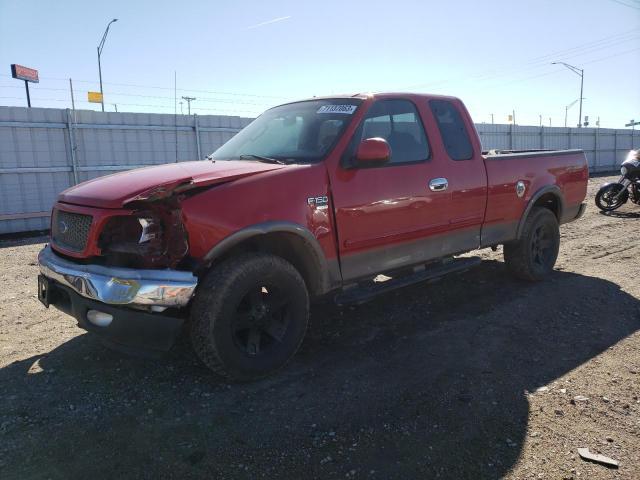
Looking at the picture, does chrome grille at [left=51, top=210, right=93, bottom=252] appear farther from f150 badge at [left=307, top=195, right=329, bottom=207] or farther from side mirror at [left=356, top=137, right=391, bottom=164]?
side mirror at [left=356, top=137, right=391, bottom=164]

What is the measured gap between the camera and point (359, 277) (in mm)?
4070

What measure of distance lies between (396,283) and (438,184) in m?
0.98

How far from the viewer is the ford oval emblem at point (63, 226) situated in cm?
352

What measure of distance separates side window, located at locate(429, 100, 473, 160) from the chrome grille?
10.5 ft

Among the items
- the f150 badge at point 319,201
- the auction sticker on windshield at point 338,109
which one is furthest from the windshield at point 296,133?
the f150 badge at point 319,201

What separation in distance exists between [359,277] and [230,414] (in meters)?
1.53

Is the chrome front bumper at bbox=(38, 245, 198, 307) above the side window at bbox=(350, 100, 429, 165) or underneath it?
underneath

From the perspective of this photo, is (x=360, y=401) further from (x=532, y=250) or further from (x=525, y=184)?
(x=532, y=250)

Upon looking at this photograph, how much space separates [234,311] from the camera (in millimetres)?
3289

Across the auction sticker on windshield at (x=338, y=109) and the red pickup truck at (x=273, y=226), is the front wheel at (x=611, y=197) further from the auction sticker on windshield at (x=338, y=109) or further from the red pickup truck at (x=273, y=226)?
the auction sticker on windshield at (x=338, y=109)

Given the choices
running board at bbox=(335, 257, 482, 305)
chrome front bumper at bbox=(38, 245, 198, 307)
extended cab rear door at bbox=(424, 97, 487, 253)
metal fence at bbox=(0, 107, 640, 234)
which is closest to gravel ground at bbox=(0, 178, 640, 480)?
running board at bbox=(335, 257, 482, 305)

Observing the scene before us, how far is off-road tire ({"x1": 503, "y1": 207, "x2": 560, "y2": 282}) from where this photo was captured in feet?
18.6

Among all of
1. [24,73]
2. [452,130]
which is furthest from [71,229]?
[24,73]

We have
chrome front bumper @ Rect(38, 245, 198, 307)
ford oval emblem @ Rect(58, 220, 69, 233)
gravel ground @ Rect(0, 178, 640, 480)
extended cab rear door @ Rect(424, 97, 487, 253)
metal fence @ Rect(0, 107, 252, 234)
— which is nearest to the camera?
gravel ground @ Rect(0, 178, 640, 480)
